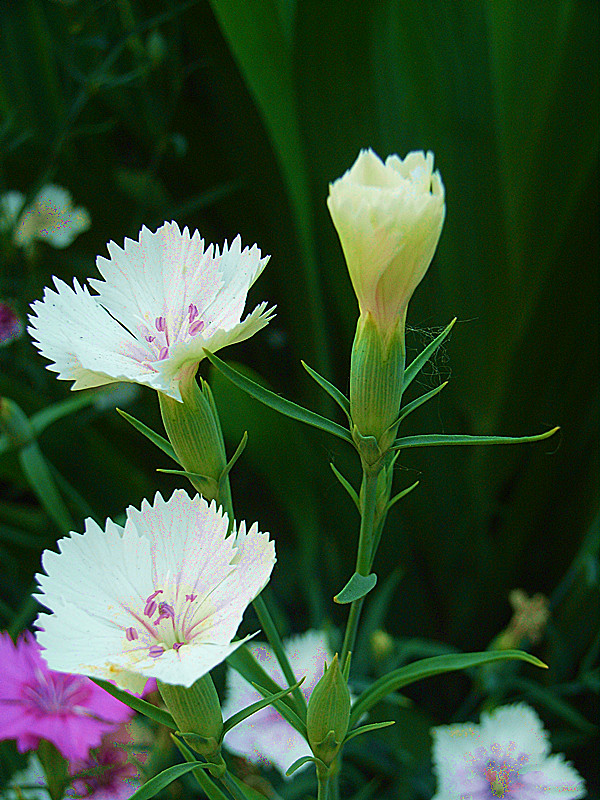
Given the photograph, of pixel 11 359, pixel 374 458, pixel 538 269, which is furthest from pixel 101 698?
pixel 538 269

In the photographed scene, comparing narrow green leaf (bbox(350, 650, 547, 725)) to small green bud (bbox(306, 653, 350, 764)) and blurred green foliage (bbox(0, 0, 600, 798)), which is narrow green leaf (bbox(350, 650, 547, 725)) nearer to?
small green bud (bbox(306, 653, 350, 764))

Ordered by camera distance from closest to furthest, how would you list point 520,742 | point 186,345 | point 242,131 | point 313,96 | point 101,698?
point 186,345 < point 101,698 < point 520,742 < point 313,96 < point 242,131

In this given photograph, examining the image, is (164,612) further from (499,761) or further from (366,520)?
(499,761)

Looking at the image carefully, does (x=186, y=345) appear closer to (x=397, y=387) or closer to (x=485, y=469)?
(x=397, y=387)

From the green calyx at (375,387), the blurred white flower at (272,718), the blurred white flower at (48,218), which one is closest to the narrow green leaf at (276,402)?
the green calyx at (375,387)

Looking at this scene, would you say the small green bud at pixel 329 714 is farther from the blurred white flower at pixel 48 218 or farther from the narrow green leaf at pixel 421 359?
the blurred white flower at pixel 48 218

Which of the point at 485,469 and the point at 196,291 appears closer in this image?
the point at 196,291

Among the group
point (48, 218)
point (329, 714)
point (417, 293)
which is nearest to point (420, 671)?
point (329, 714)
